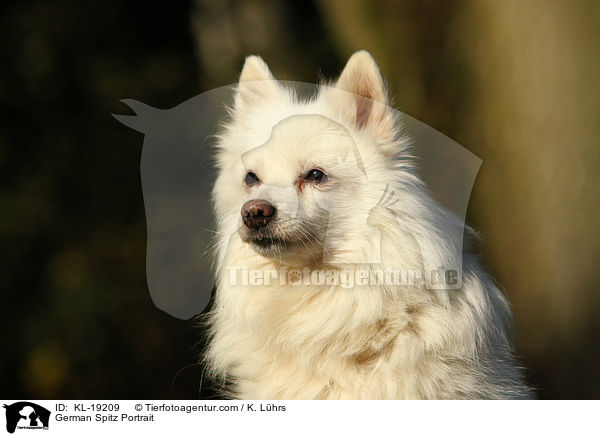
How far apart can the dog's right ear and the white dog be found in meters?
0.18

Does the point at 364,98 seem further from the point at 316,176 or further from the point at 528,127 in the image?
the point at 528,127

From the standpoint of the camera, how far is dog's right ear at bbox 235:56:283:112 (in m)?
2.52

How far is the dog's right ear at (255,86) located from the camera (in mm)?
2518

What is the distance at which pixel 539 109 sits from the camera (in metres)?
3.27

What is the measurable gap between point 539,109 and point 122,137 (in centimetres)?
265

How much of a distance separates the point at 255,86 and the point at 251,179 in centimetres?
48

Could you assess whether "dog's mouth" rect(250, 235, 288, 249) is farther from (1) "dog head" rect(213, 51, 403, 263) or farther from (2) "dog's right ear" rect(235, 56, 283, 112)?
(2) "dog's right ear" rect(235, 56, 283, 112)

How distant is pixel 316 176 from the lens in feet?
7.23

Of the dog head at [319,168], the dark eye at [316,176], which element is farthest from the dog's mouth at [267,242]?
the dark eye at [316,176]

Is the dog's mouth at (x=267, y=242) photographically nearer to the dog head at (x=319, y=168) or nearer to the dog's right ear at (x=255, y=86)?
the dog head at (x=319, y=168)

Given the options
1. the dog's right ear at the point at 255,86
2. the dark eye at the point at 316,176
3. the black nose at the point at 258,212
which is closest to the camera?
the black nose at the point at 258,212
